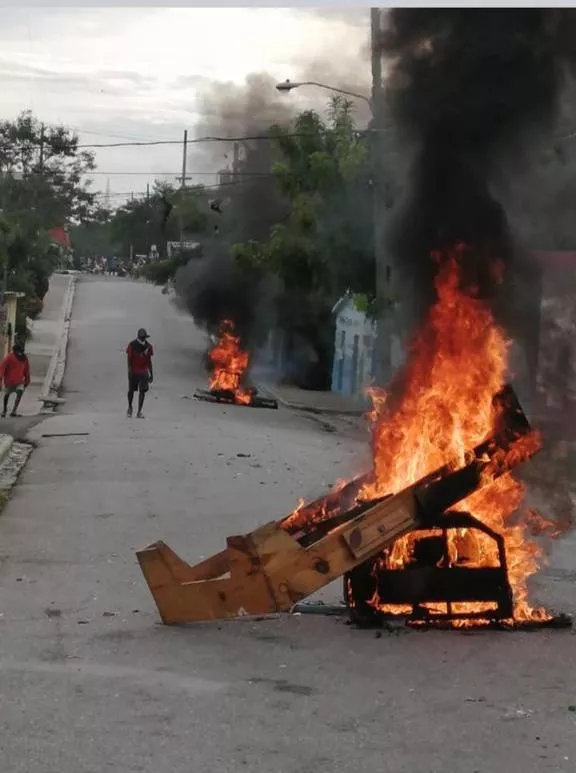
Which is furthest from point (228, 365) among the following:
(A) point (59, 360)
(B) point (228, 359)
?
(A) point (59, 360)

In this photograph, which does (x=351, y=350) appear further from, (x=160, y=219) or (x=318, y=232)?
(x=160, y=219)

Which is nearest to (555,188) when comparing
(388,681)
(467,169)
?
(467,169)

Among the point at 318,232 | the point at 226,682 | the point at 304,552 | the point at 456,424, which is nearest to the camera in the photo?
the point at 226,682

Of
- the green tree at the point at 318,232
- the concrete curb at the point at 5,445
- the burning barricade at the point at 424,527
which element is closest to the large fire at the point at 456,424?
the burning barricade at the point at 424,527

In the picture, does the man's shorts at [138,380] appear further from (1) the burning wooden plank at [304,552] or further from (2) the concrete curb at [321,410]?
(1) the burning wooden plank at [304,552]

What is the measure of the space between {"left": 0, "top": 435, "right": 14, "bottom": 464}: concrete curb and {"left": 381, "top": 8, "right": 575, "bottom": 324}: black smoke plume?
27.5 feet

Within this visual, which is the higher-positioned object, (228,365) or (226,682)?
(226,682)

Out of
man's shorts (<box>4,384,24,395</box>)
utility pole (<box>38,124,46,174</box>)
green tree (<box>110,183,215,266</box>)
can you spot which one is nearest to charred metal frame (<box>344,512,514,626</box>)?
man's shorts (<box>4,384,24,395</box>)

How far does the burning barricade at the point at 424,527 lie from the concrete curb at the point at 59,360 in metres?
19.8

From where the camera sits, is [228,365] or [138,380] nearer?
[138,380]

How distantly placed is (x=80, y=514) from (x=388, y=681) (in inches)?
230

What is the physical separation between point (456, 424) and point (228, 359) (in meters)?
29.6

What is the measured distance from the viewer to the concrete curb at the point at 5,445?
15.5m

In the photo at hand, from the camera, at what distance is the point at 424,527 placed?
650 cm
